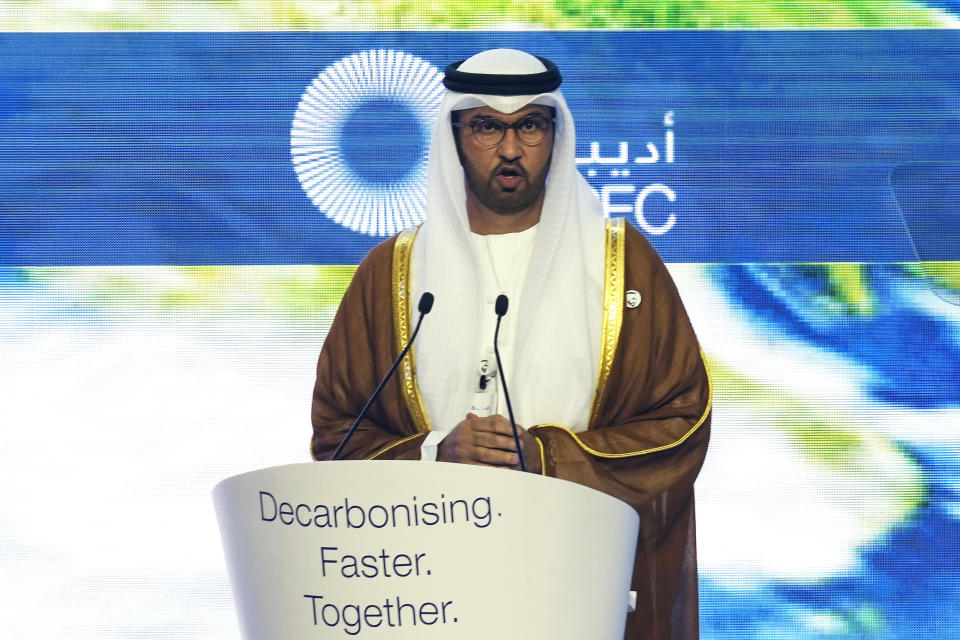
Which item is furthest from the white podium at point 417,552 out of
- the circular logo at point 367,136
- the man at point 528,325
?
the circular logo at point 367,136

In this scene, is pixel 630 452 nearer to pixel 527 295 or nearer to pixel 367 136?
pixel 527 295

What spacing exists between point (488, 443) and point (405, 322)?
0.59 meters

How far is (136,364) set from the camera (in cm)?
481

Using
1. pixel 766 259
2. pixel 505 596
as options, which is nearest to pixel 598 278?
pixel 505 596

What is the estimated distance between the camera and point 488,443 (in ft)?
9.78

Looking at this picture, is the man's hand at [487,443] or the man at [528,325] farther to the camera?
the man at [528,325]

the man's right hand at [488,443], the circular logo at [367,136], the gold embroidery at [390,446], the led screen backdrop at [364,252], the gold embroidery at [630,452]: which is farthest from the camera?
the circular logo at [367,136]

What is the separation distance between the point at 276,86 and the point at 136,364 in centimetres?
90

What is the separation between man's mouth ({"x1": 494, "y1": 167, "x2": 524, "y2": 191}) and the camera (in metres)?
3.47

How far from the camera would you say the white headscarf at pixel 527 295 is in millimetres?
3398

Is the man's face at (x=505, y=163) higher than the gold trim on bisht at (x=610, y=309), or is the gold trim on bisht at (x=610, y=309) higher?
the man's face at (x=505, y=163)

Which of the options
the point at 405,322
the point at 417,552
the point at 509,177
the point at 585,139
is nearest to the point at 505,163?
the point at 509,177

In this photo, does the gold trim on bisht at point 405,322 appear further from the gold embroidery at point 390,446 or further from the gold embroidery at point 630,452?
the gold embroidery at point 630,452

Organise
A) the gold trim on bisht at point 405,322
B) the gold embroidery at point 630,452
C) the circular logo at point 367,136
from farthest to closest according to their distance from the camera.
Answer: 1. the circular logo at point 367,136
2. the gold trim on bisht at point 405,322
3. the gold embroidery at point 630,452
